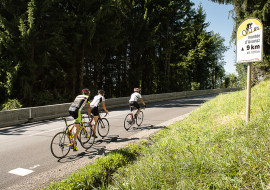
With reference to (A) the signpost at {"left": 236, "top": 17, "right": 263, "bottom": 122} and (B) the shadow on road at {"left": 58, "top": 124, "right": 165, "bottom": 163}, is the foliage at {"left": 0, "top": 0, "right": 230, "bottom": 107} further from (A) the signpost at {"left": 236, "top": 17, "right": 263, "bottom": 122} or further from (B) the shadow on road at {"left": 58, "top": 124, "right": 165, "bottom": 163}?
(A) the signpost at {"left": 236, "top": 17, "right": 263, "bottom": 122}

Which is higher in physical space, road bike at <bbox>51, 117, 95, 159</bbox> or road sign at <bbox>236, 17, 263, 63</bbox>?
road sign at <bbox>236, 17, 263, 63</bbox>

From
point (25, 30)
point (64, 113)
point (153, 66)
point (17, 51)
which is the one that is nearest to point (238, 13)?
point (64, 113)

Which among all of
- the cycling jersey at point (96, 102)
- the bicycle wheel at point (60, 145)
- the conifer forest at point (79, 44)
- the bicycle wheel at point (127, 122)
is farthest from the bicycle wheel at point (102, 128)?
Result: the conifer forest at point (79, 44)

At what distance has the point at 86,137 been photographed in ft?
20.1

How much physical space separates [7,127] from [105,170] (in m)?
8.23

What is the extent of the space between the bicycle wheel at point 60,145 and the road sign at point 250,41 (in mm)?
5421

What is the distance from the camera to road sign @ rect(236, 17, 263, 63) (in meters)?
4.71

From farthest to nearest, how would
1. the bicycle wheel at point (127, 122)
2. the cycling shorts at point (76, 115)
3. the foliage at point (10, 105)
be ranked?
1. the foliage at point (10, 105)
2. the bicycle wheel at point (127, 122)
3. the cycling shorts at point (76, 115)

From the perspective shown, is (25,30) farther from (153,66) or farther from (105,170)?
(153,66)

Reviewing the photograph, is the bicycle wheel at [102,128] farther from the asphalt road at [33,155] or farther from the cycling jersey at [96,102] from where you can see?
the cycling jersey at [96,102]

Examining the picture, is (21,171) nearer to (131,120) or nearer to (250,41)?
(131,120)

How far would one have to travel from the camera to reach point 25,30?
14.6 m

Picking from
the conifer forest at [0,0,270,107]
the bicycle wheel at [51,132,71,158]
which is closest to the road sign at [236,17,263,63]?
the bicycle wheel at [51,132,71,158]

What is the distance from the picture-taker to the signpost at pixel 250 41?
4711 millimetres
